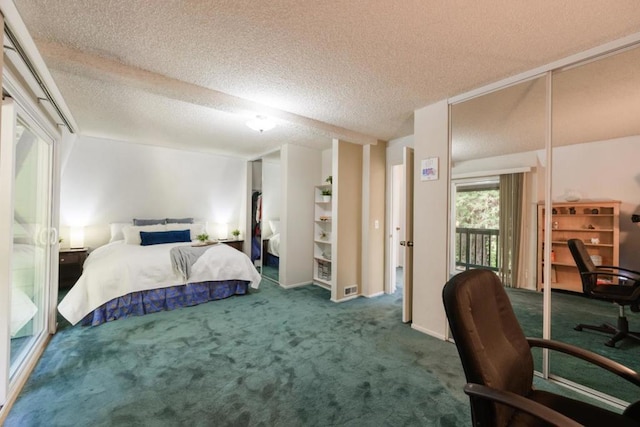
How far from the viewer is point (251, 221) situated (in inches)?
222

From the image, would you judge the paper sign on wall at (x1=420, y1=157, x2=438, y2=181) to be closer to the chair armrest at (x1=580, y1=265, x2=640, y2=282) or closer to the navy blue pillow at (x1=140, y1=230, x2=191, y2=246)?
the chair armrest at (x1=580, y1=265, x2=640, y2=282)

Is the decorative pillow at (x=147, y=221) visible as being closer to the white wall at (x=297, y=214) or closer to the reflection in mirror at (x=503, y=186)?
the white wall at (x=297, y=214)

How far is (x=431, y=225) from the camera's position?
2760 millimetres

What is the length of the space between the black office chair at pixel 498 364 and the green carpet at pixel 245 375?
70 centimetres

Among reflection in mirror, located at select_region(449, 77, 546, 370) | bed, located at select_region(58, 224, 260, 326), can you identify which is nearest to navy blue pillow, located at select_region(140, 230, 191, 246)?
bed, located at select_region(58, 224, 260, 326)

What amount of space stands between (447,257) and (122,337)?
3323mm

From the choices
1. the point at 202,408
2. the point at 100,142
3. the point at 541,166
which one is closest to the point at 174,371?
the point at 202,408

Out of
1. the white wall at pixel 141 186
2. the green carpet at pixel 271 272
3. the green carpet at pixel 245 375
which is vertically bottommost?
the green carpet at pixel 245 375

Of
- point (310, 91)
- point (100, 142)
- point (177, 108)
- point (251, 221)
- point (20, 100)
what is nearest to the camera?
point (20, 100)

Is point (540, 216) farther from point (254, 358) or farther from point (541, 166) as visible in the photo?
point (254, 358)

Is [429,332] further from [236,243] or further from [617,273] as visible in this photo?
[236,243]

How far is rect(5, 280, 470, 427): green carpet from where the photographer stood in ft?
5.35

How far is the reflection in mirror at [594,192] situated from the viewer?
2051mm

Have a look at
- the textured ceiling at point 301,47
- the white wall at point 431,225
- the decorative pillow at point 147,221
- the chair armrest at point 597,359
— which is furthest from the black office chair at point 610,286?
the decorative pillow at point 147,221
